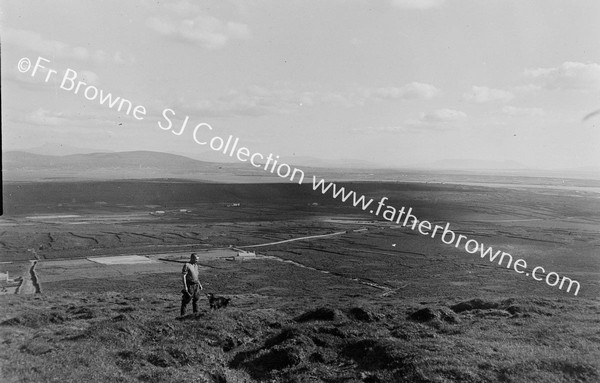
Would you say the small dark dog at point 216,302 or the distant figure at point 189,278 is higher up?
the distant figure at point 189,278

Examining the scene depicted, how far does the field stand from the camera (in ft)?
47.2

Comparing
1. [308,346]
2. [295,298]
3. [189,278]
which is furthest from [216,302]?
[295,298]

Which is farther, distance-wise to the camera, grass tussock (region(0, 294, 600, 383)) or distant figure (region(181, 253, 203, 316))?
distant figure (region(181, 253, 203, 316))

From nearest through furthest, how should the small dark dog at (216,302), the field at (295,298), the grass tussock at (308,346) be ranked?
the grass tussock at (308,346)
the field at (295,298)
the small dark dog at (216,302)

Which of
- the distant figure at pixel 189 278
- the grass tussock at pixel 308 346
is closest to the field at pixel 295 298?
the grass tussock at pixel 308 346

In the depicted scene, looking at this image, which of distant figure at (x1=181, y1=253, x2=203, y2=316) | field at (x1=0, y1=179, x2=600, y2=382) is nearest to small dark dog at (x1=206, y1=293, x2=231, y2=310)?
field at (x1=0, y1=179, x2=600, y2=382)

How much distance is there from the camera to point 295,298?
3030 centimetres

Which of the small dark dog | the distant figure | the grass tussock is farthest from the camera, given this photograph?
the small dark dog

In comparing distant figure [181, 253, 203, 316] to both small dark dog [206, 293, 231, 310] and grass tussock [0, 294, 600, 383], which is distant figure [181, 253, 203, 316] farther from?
small dark dog [206, 293, 231, 310]

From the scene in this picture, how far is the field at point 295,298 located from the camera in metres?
14.4

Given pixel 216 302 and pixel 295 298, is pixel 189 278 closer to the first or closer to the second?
pixel 216 302

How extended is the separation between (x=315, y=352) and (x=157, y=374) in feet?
15.9

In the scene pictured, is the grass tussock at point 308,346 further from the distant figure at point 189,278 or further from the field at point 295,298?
the distant figure at point 189,278

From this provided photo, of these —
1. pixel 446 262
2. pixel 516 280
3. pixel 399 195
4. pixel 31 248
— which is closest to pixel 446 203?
pixel 399 195
